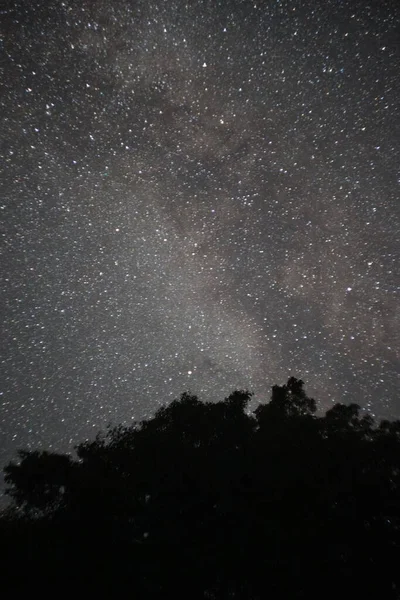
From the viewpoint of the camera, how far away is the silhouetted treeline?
19.6ft

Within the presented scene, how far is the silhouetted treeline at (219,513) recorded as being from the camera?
5988 mm

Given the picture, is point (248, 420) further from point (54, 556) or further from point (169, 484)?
point (54, 556)

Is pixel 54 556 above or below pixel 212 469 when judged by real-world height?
below

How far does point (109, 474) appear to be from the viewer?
26.9 ft

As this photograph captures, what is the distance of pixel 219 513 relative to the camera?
680 centimetres

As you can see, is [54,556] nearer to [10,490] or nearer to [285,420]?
[10,490]

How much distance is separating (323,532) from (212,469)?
2.83 meters

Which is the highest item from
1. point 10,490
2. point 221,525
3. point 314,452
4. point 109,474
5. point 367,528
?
point 10,490

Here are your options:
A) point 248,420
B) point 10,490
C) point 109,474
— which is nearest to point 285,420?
point 248,420

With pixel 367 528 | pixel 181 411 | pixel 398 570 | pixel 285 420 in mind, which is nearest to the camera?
pixel 398 570

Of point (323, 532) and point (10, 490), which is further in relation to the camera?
point (10, 490)

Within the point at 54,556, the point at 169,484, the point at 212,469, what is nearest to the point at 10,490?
the point at 54,556

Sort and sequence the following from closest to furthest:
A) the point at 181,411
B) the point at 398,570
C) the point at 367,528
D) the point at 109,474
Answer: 1. the point at 398,570
2. the point at 367,528
3. the point at 109,474
4. the point at 181,411

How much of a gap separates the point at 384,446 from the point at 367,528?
2097 mm
